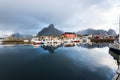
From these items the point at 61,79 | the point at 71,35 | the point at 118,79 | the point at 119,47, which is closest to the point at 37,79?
the point at 61,79

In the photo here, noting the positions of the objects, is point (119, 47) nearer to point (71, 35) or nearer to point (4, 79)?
point (4, 79)

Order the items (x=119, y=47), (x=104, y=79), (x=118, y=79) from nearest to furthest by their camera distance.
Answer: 1. (x=118, y=79)
2. (x=104, y=79)
3. (x=119, y=47)

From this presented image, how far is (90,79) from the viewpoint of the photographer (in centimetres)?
2298

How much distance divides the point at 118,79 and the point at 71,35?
5857 inches

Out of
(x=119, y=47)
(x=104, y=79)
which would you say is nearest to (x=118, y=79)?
(x=104, y=79)

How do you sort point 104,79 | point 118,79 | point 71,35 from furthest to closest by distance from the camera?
point 71,35
point 104,79
point 118,79

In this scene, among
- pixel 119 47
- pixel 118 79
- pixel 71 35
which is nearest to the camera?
pixel 118 79

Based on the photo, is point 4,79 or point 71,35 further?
point 71,35

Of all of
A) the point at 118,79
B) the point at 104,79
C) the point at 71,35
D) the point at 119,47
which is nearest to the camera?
the point at 118,79

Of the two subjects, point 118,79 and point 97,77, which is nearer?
point 118,79

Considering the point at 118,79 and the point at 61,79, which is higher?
the point at 118,79

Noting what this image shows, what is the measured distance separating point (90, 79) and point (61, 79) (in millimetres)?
4008

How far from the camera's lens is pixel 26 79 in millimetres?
23031

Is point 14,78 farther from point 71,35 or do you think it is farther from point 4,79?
point 71,35
